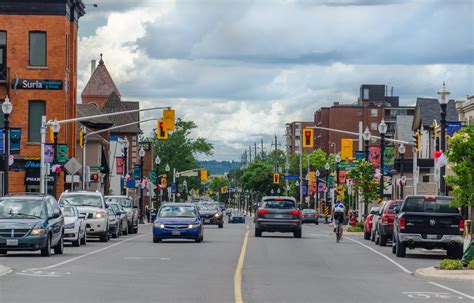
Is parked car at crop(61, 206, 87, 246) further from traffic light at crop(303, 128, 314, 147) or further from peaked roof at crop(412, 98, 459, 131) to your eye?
peaked roof at crop(412, 98, 459, 131)

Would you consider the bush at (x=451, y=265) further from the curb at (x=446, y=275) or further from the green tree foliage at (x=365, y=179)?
the green tree foliage at (x=365, y=179)

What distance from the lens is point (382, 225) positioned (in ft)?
148

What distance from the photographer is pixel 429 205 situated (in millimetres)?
36062

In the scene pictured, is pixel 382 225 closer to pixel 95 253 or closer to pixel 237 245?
pixel 237 245

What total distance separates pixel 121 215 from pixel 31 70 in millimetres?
27228

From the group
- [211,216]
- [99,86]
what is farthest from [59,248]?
[99,86]

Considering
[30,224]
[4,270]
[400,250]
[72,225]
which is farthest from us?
[72,225]

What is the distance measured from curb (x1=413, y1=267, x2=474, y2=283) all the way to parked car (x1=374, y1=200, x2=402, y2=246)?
16.2 m

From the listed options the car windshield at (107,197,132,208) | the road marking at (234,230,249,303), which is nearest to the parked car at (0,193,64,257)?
the road marking at (234,230,249,303)

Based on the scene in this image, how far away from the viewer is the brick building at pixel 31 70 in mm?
74875

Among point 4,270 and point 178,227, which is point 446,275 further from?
point 178,227

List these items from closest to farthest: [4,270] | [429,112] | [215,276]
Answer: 1. [215,276]
2. [4,270]
3. [429,112]

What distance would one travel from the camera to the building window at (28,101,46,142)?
76000 millimetres

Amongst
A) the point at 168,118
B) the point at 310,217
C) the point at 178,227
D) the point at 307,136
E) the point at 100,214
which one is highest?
the point at 168,118
